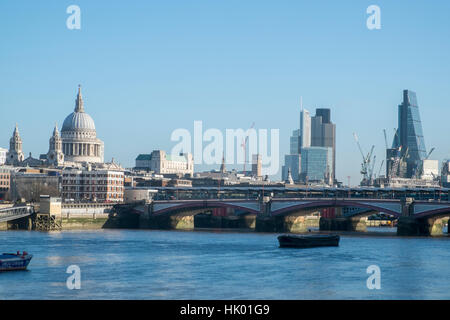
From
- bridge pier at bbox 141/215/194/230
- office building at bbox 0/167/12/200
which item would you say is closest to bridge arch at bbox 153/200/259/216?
bridge pier at bbox 141/215/194/230

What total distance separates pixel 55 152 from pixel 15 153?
33.5 ft

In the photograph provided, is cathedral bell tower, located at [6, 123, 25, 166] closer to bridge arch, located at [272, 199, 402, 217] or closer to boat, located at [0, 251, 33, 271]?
bridge arch, located at [272, 199, 402, 217]

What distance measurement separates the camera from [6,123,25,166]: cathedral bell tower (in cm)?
19210

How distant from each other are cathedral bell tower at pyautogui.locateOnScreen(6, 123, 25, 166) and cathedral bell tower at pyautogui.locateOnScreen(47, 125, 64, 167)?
21.3 feet

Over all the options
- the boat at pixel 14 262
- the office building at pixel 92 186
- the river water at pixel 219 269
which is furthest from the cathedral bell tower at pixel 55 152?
the boat at pixel 14 262

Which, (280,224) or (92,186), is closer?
(280,224)

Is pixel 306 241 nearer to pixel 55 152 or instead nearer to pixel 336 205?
pixel 336 205

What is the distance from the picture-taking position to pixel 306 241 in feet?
282

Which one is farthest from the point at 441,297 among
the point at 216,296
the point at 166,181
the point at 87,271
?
the point at 166,181

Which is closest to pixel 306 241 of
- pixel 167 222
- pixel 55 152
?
pixel 167 222

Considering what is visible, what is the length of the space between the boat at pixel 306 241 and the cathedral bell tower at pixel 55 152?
108m

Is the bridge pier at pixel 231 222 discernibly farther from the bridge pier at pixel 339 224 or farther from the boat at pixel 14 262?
the boat at pixel 14 262

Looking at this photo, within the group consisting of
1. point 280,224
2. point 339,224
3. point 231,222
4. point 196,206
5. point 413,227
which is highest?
point 196,206
